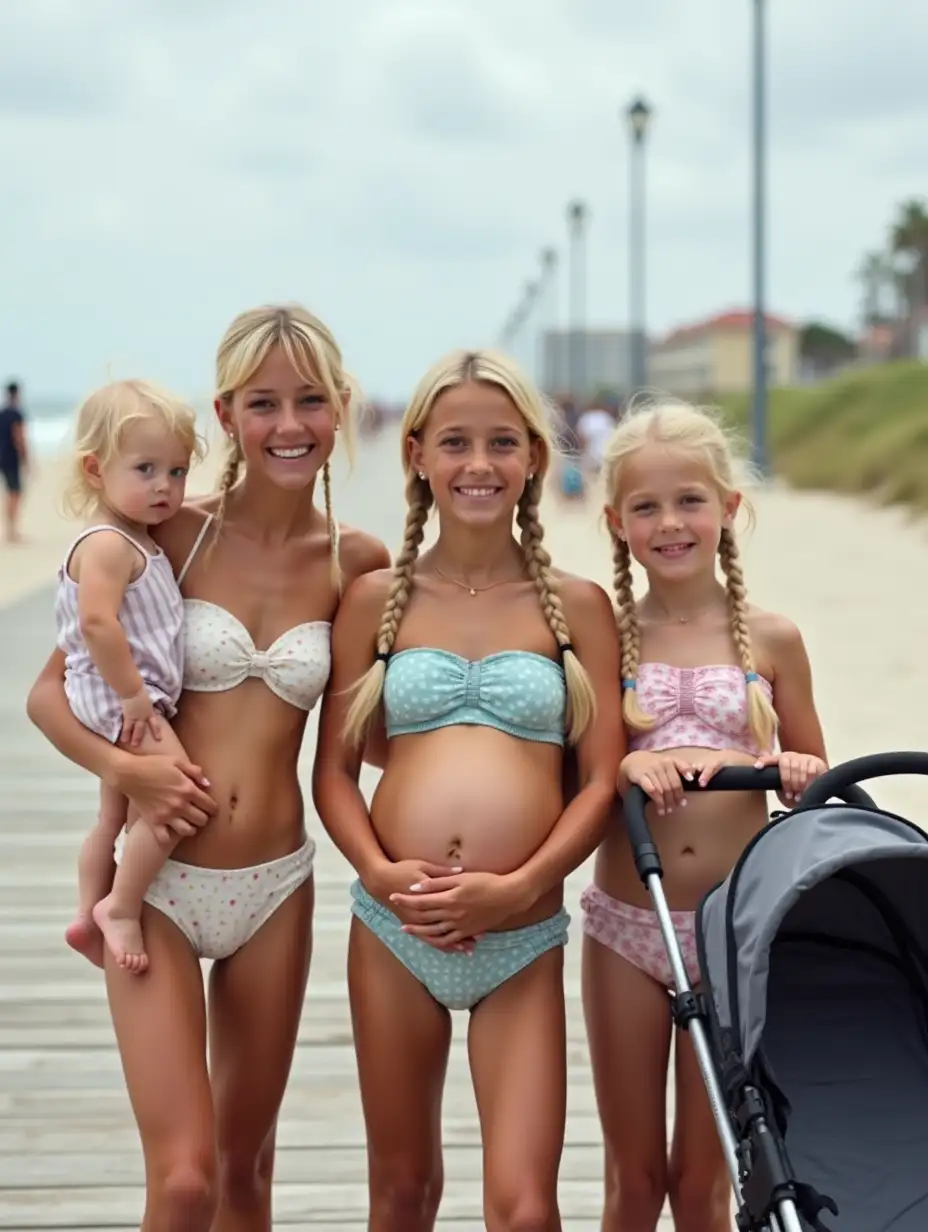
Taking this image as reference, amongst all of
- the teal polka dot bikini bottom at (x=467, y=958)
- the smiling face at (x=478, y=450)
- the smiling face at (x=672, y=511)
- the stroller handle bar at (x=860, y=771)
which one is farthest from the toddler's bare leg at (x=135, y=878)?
the stroller handle bar at (x=860, y=771)

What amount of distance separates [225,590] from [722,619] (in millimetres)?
994

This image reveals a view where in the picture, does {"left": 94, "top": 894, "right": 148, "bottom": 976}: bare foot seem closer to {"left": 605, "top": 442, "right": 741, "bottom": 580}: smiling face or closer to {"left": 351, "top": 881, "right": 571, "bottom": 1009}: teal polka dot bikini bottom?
{"left": 351, "top": 881, "right": 571, "bottom": 1009}: teal polka dot bikini bottom

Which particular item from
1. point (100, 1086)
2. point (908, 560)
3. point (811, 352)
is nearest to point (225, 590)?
point (100, 1086)

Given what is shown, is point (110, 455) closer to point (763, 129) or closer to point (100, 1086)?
point (100, 1086)

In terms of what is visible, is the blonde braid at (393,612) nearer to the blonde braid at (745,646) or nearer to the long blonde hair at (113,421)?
the long blonde hair at (113,421)

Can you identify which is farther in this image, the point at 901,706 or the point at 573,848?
the point at 901,706

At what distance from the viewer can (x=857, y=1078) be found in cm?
305

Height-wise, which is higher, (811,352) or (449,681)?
(811,352)

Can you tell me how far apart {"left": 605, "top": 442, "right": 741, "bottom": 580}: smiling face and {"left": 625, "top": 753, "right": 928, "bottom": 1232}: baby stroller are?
0.48 meters

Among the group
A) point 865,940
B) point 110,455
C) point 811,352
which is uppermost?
point 811,352

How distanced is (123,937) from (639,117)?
31.8m

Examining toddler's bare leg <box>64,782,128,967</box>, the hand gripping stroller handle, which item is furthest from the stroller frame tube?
toddler's bare leg <box>64,782,128,967</box>

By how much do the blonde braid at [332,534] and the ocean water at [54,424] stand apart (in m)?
0.26

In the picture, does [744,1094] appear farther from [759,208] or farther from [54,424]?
[54,424]
